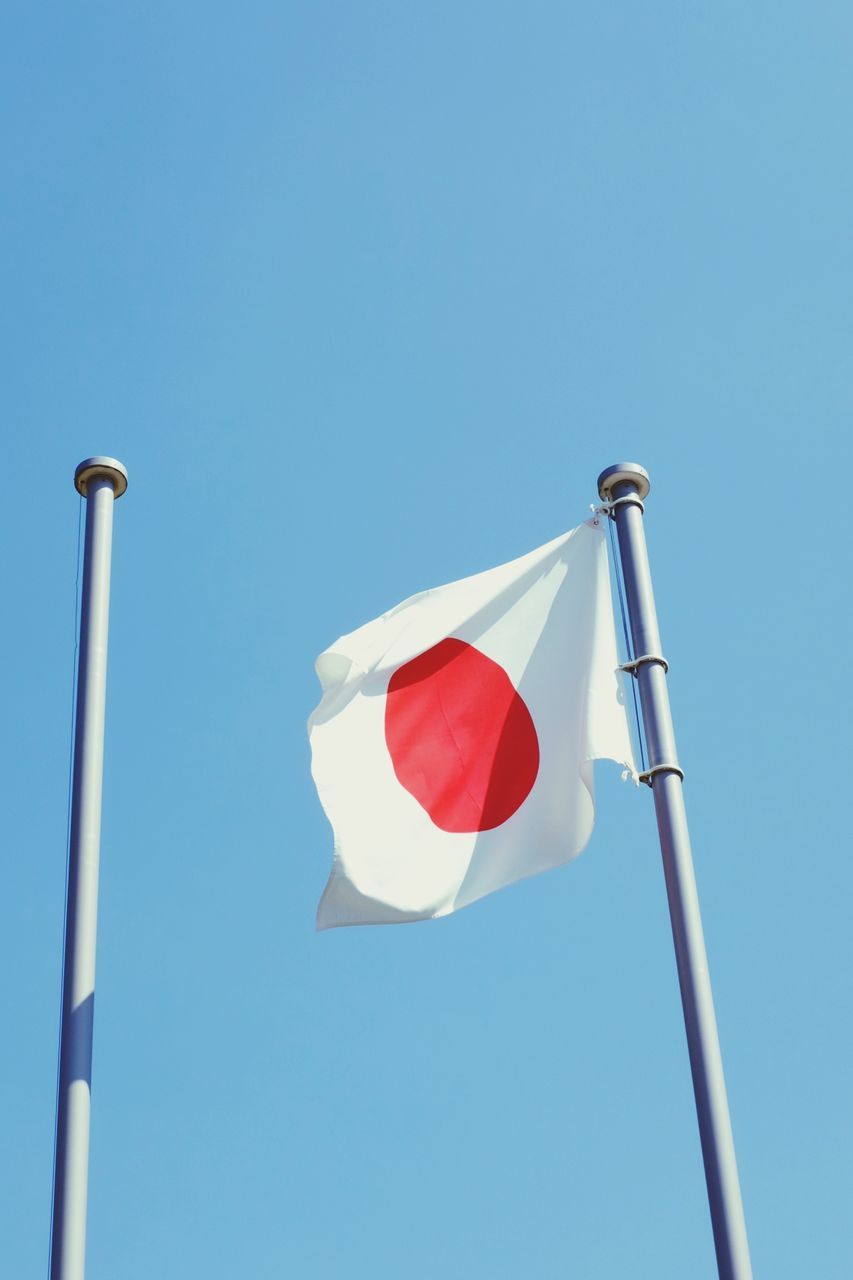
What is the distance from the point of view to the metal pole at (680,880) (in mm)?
9414

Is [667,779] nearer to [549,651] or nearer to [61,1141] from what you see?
[549,651]

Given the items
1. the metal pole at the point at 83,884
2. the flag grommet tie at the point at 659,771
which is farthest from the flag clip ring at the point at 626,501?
the metal pole at the point at 83,884

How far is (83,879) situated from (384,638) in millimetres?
2936

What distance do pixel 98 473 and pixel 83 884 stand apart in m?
3.15

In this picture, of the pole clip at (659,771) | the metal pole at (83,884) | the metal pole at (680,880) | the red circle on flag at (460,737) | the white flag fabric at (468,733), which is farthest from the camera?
the red circle on flag at (460,737)

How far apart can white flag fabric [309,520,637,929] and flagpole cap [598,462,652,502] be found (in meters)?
0.37

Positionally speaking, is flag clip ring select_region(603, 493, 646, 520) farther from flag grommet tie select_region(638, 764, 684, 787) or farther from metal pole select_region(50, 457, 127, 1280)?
metal pole select_region(50, 457, 127, 1280)

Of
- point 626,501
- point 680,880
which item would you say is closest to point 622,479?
point 626,501

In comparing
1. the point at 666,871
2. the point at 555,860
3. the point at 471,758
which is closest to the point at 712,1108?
the point at 666,871

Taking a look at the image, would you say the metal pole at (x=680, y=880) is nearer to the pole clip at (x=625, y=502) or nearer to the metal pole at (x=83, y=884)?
the pole clip at (x=625, y=502)

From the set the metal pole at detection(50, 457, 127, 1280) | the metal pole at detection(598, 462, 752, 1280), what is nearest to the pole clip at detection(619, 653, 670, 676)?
the metal pole at detection(598, 462, 752, 1280)

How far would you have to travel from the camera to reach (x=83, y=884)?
11.0m

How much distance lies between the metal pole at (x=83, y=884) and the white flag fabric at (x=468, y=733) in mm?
1491

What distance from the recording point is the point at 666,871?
10.6 meters
